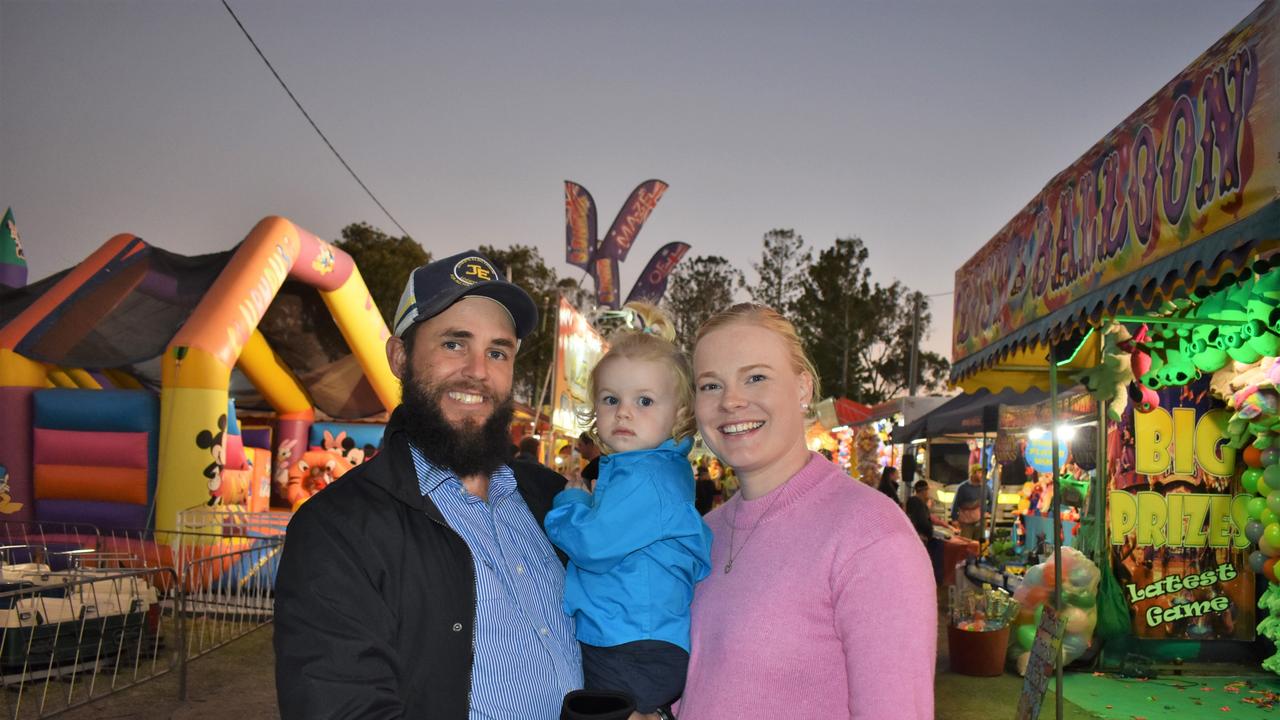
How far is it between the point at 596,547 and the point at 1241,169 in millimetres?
2974

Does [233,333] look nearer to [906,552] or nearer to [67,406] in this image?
[67,406]

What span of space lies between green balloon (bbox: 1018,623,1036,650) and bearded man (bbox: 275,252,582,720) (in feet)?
21.6

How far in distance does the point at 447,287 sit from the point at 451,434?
0.44 m

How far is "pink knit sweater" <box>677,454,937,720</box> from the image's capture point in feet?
5.38

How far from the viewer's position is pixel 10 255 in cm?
1544

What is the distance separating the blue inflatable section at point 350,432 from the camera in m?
A: 15.1

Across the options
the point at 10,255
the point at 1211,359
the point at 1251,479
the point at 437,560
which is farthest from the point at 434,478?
the point at 10,255

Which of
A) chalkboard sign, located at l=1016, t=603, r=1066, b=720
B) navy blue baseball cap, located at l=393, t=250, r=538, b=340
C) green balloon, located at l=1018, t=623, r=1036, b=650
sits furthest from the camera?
green balloon, located at l=1018, t=623, r=1036, b=650

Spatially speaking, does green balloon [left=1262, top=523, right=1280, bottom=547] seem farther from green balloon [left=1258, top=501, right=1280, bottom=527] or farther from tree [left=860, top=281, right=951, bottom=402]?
tree [left=860, top=281, right=951, bottom=402]

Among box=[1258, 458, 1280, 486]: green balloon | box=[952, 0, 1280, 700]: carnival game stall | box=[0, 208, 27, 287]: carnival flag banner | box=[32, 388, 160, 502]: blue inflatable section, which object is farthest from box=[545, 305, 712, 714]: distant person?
box=[0, 208, 27, 287]: carnival flag banner

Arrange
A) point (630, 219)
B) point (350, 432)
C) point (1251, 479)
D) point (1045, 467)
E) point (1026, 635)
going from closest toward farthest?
point (1251, 479) → point (1026, 635) → point (1045, 467) → point (350, 432) → point (630, 219)

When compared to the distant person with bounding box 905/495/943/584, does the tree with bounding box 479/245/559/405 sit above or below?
above

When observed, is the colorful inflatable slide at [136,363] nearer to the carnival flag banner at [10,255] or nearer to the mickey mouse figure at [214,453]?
the mickey mouse figure at [214,453]

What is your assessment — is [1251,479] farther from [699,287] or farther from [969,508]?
[699,287]
